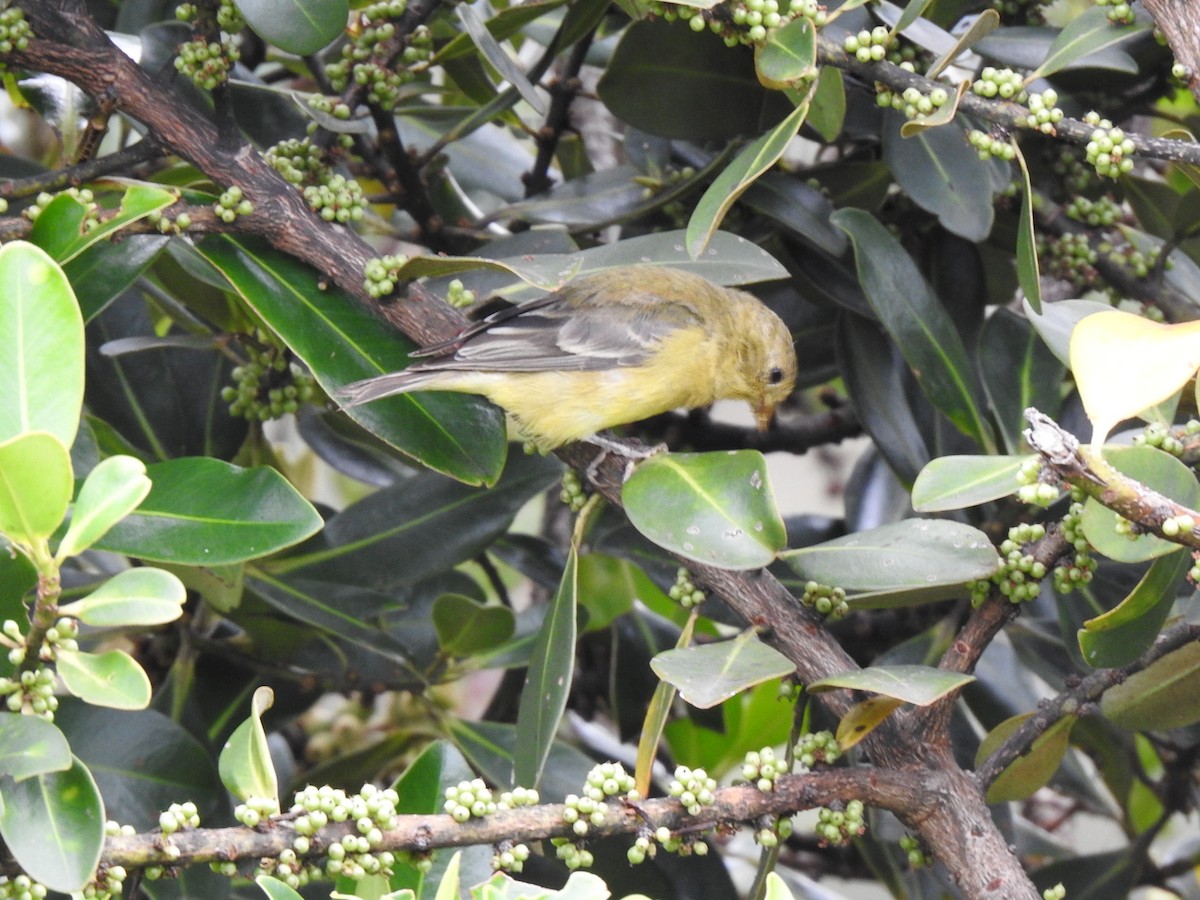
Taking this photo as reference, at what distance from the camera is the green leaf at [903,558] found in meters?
1.59

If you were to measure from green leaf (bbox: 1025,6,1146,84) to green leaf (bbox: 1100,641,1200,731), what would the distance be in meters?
0.88

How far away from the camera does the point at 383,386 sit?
200 cm

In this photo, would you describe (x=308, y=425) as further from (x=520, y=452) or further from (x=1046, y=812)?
(x=1046, y=812)

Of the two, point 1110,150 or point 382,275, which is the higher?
point 1110,150

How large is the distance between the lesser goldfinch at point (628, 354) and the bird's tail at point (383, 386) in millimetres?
312

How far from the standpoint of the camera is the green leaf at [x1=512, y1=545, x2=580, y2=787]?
1715 mm

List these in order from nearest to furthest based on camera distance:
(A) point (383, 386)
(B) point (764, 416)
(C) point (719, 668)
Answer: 1. (C) point (719, 668)
2. (A) point (383, 386)
3. (B) point (764, 416)

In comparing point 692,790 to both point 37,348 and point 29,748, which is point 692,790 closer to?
point 29,748

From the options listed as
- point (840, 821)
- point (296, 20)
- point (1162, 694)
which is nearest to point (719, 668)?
point (840, 821)

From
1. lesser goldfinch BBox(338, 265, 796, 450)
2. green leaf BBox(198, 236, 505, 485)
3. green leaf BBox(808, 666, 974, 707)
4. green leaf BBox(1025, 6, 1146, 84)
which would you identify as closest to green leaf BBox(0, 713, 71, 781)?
green leaf BBox(198, 236, 505, 485)

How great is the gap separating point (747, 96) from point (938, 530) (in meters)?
1.03

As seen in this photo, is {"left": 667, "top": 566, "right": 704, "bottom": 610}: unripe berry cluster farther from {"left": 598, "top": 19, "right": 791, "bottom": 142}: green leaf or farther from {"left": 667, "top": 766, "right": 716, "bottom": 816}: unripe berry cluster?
{"left": 598, "top": 19, "right": 791, "bottom": 142}: green leaf

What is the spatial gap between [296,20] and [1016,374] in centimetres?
143

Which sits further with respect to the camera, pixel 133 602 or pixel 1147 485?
pixel 1147 485
